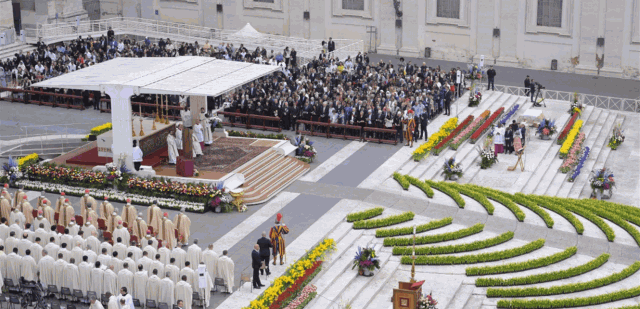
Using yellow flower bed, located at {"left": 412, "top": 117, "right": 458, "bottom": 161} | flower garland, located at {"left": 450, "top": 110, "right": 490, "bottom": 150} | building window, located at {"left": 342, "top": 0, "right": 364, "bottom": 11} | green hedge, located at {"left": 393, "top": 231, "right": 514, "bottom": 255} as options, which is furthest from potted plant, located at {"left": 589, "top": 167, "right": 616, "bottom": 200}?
building window, located at {"left": 342, "top": 0, "right": 364, "bottom": 11}

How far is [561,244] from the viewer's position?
32.0 meters

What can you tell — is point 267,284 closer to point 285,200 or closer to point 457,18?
point 285,200

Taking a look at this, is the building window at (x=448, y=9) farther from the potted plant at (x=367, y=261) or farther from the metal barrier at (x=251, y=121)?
the potted plant at (x=367, y=261)

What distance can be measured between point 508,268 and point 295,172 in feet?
35.7

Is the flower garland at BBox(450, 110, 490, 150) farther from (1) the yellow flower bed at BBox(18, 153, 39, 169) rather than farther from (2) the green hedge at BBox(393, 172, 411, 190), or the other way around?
(1) the yellow flower bed at BBox(18, 153, 39, 169)

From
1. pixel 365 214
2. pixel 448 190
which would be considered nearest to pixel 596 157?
pixel 448 190

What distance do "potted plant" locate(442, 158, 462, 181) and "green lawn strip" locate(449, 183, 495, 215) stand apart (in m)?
1.86

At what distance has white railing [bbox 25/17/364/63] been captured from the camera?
182 feet

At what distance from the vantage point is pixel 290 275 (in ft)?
92.3

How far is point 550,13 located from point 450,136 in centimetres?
1644

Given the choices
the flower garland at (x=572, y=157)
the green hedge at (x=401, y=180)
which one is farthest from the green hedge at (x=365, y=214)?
the flower garland at (x=572, y=157)

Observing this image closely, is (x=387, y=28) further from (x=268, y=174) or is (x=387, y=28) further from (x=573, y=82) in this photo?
(x=268, y=174)

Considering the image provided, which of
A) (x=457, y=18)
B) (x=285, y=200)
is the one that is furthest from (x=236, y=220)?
(x=457, y=18)

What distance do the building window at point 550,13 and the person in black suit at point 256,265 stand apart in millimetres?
33246
